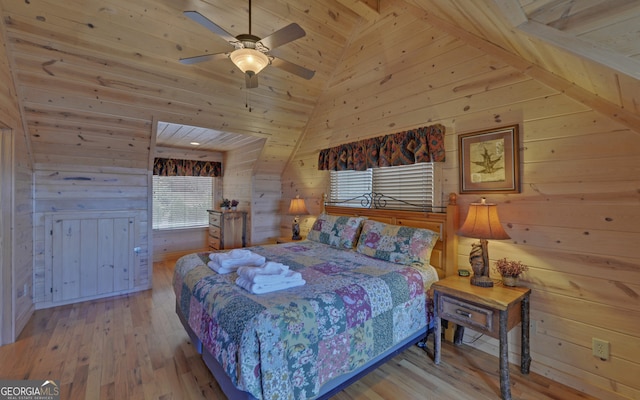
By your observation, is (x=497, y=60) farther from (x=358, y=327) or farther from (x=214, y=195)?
(x=214, y=195)

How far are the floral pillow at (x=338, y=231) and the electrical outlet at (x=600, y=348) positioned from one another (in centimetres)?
202

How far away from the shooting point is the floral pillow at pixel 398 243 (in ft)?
8.25

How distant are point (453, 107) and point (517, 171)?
84 cm

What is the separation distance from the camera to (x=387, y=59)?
317 centimetres

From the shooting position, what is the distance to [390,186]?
11.0 feet

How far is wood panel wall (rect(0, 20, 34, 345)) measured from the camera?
7.86 ft

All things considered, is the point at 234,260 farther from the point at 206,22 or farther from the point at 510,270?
the point at 510,270

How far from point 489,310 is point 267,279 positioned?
156cm

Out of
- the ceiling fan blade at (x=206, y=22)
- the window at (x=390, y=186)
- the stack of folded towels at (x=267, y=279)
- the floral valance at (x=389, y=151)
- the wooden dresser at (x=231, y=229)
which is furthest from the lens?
the wooden dresser at (x=231, y=229)

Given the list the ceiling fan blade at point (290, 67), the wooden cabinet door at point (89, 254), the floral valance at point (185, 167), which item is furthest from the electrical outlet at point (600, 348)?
the floral valance at point (185, 167)

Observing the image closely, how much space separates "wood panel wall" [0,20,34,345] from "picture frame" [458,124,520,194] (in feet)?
13.0

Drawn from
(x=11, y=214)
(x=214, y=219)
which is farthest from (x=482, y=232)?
(x=214, y=219)

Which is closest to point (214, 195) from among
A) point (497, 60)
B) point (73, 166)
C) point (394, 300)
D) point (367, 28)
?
point (73, 166)

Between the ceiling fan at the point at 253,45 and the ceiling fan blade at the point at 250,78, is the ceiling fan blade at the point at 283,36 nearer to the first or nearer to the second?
the ceiling fan at the point at 253,45
